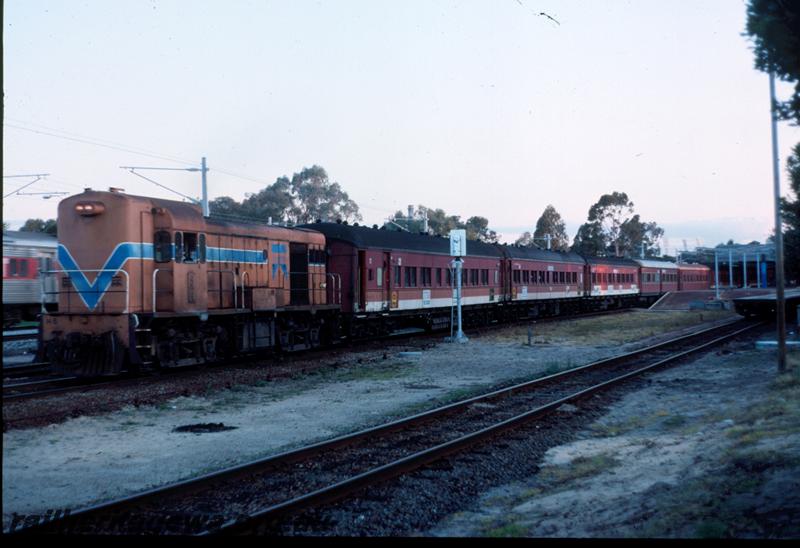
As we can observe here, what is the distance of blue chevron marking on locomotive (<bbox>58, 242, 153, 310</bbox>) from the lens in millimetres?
15336

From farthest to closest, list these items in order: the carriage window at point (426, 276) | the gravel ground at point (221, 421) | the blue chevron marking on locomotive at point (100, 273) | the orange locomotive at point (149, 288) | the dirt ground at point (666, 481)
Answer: the carriage window at point (426, 276) < the blue chevron marking on locomotive at point (100, 273) < the orange locomotive at point (149, 288) < the gravel ground at point (221, 421) < the dirt ground at point (666, 481)

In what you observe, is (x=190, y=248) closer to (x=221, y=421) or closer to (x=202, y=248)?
(x=202, y=248)

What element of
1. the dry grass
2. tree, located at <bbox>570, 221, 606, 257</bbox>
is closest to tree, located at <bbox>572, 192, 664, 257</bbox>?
tree, located at <bbox>570, 221, 606, 257</bbox>

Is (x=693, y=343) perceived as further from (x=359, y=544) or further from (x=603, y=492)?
(x=359, y=544)

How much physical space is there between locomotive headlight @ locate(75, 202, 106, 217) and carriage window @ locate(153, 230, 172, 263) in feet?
4.36

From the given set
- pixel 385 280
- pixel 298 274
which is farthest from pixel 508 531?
pixel 385 280

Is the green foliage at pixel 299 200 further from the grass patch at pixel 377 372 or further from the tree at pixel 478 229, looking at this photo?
the grass patch at pixel 377 372

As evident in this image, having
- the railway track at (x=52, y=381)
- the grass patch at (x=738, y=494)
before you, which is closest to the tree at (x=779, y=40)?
the grass patch at (x=738, y=494)

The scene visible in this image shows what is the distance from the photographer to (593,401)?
13211mm

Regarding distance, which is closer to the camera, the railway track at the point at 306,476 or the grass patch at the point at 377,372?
the railway track at the point at 306,476

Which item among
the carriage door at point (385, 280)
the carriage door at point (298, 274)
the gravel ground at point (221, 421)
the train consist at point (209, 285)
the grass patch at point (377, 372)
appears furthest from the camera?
the carriage door at point (385, 280)

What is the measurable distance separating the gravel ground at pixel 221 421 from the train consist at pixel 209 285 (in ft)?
5.85

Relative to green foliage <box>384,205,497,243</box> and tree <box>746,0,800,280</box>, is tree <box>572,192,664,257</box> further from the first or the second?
tree <box>746,0,800,280</box>

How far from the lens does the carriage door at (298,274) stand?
21422 mm
